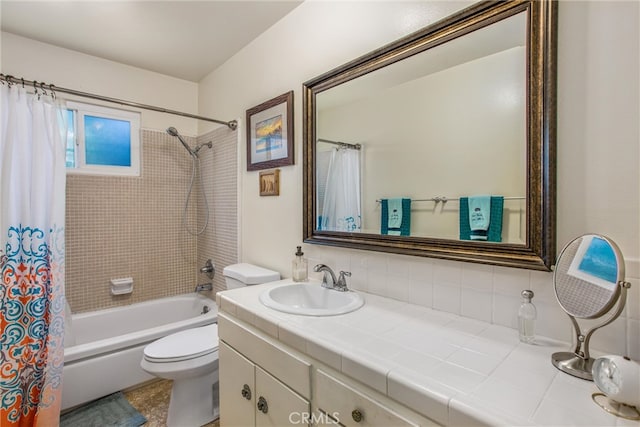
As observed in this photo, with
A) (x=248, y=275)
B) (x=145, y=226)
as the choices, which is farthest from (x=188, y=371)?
(x=145, y=226)

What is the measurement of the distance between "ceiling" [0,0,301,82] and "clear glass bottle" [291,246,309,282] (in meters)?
1.49

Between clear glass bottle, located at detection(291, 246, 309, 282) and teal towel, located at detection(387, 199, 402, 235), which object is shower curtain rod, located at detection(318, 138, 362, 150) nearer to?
teal towel, located at detection(387, 199, 402, 235)

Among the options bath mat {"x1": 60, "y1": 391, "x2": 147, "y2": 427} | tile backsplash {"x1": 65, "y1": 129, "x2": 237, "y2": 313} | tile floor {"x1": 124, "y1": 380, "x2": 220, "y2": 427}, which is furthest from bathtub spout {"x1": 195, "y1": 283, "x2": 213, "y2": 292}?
bath mat {"x1": 60, "y1": 391, "x2": 147, "y2": 427}

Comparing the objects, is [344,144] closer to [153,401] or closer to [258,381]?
[258,381]

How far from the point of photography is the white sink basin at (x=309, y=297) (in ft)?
4.55

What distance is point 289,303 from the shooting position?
1.61 metres

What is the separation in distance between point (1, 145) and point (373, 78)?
6.75 feet

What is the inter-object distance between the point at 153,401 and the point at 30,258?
45.7 inches

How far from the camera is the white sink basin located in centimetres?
139

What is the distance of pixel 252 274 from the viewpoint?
1946 mm

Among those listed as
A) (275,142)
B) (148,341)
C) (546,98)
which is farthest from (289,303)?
(546,98)

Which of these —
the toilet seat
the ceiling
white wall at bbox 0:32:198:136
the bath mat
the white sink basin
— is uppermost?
the ceiling

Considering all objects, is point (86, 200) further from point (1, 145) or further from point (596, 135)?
point (596, 135)

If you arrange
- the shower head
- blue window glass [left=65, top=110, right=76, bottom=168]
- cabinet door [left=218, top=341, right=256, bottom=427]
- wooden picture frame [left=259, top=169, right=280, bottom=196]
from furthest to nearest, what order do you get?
the shower head
blue window glass [left=65, top=110, right=76, bottom=168]
wooden picture frame [left=259, top=169, right=280, bottom=196]
cabinet door [left=218, top=341, right=256, bottom=427]
